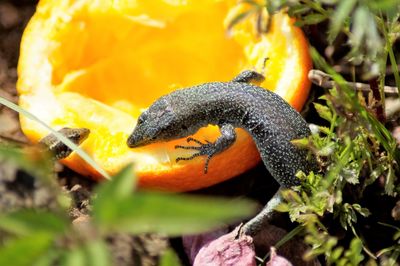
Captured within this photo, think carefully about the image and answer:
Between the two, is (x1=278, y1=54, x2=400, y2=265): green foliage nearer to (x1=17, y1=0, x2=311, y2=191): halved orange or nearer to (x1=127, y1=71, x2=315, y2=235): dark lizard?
(x1=127, y1=71, x2=315, y2=235): dark lizard

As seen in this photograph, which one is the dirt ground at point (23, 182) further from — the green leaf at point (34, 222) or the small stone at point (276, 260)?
the green leaf at point (34, 222)

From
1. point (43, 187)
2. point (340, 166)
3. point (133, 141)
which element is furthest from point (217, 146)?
point (43, 187)

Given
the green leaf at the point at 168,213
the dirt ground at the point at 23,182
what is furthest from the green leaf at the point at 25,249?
the dirt ground at the point at 23,182

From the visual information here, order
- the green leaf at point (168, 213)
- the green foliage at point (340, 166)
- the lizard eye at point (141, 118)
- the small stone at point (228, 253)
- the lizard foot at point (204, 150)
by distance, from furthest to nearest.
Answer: the lizard eye at point (141, 118)
the lizard foot at point (204, 150)
the small stone at point (228, 253)
the green foliage at point (340, 166)
the green leaf at point (168, 213)

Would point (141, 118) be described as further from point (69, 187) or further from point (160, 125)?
point (69, 187)

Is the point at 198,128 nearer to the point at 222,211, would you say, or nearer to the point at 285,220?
the point at 285,220

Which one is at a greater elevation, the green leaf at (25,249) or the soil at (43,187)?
the green leaf at (25,249)

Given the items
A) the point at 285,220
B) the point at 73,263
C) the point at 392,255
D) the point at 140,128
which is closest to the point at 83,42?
the point at 140,128
